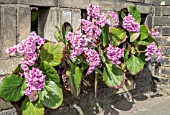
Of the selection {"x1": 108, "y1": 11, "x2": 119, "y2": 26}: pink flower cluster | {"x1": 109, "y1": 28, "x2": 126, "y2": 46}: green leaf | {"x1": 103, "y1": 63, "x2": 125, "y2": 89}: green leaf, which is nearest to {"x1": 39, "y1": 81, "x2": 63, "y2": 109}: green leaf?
{"x1": 103, "y1": 63, "x2": 125, "y2": 89}: green leaf

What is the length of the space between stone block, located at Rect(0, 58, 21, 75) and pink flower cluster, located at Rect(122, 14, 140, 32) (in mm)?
1616

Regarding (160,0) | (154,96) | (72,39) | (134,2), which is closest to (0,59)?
(72,39)

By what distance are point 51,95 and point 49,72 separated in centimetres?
24

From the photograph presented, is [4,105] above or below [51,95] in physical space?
below

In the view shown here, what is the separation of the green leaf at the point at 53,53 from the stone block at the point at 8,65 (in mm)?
280

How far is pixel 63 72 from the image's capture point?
3377 mm

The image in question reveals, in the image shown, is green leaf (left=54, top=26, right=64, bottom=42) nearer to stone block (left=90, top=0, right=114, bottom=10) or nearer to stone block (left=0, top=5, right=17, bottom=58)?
stone block (left=0, top=5, right=17, bottom=58)

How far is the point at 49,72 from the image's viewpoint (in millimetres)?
3133

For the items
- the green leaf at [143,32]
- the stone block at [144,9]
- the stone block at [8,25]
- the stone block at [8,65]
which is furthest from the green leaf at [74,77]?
the stone block at [144,9]

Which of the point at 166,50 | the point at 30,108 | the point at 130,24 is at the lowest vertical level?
the point at 30,108

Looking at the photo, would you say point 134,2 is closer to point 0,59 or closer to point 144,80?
point 144,80

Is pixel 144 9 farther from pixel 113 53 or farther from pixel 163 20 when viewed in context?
pixel 113 53

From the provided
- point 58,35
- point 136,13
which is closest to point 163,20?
point 136,13

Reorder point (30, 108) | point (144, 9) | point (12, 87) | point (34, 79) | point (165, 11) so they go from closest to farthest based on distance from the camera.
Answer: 1. point (34, 79)
2. point (12, 87)
3. point (30, 108)
4. point (144, 9)
5. point (165, 11)
